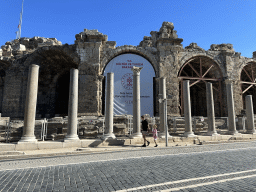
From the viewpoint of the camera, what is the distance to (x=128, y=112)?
54.0ft

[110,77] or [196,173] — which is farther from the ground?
[110,77]

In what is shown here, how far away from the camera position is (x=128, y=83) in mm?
16969

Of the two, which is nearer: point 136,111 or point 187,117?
point 136,111

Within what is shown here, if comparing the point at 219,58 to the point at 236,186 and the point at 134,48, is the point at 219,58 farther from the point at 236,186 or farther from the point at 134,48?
the point at 236,186

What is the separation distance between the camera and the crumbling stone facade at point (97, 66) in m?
16.9

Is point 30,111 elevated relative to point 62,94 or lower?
lower

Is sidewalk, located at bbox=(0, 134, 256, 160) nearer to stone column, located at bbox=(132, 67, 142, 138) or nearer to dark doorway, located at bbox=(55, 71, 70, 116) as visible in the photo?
stone column, located at bbox=(132, 67, 142, 138)

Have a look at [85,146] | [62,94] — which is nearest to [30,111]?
[85,146]

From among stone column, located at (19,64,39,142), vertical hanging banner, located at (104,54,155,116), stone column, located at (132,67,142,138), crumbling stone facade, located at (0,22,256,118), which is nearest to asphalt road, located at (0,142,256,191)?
stone column, located at (19,64,39,142)

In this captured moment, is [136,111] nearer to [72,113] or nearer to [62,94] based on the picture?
[72,113]

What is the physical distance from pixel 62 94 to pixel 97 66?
8.16 meters

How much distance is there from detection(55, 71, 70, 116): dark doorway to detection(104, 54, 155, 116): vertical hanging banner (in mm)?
7798

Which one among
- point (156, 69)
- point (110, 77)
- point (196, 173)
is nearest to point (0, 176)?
point (196, 173)

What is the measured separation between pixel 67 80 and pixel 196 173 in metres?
21.3
